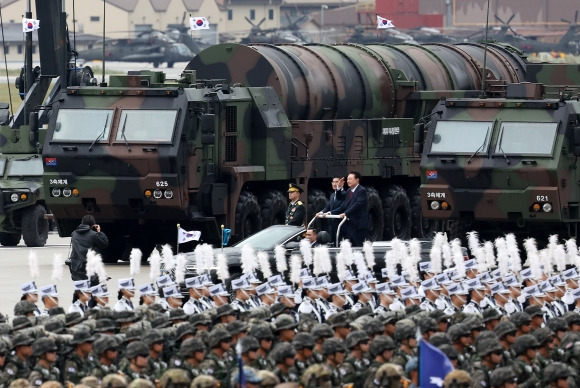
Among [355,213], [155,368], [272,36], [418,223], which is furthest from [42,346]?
[272,36]

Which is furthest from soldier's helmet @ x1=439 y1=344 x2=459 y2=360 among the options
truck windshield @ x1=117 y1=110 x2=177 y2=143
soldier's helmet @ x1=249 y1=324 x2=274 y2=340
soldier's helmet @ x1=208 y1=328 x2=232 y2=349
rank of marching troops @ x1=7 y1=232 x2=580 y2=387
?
truck windshield @ x1=117 y1=110 x2=177 y2=143

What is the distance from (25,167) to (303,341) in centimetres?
1682

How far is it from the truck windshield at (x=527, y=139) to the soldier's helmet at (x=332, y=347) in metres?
11.1

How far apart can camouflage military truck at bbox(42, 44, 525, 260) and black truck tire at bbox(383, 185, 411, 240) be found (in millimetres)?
31

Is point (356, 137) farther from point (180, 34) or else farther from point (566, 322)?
point (180, 34)

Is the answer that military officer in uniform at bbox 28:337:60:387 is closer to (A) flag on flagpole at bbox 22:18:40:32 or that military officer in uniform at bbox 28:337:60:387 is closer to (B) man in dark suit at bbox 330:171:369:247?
(B) man in dark suit at bbox 330:171:369:247

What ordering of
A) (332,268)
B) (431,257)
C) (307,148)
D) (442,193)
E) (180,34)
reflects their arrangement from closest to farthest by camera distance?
1. (431,257)
2. (332,268)
3. (442,193)
4. (307,148)
5. (180,34)

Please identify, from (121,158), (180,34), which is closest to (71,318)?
(121,158)

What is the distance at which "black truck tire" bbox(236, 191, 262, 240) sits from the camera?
27125 millimetres

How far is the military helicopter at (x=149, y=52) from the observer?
10144 cm

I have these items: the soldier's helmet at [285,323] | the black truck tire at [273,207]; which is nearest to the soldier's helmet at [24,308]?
the soldier's helmet at [285,323]

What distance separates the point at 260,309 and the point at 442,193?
9.05 meters

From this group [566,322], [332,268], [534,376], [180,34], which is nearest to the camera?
[534,376]

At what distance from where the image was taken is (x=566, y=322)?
16.4 metres
